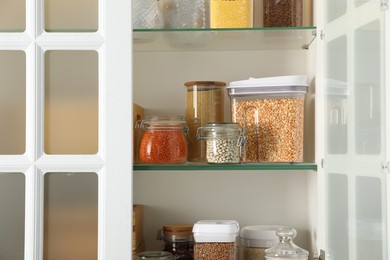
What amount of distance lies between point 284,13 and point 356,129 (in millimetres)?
505

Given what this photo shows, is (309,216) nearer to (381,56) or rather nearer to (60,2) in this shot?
(381,56)

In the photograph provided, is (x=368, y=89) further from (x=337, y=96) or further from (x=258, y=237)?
(x=258, y=237)

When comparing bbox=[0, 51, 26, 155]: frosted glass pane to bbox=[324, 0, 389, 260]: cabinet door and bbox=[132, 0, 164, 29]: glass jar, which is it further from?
bbox=[324, 0, 389, 260]: cabinet door

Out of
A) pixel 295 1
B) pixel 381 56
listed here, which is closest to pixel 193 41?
pixel 295 1

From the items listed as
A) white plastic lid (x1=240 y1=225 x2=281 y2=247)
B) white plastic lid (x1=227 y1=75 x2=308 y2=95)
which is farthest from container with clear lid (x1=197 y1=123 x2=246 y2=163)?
white plastic lid (x1=240 y1=225 x2=281 y2=247)

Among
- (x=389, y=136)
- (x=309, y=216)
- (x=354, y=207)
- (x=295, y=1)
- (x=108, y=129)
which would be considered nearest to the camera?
(x=389, y=136)

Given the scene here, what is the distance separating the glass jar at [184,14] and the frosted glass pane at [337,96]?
0.37m

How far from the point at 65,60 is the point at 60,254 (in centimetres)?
49

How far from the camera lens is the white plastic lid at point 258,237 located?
6.39ft

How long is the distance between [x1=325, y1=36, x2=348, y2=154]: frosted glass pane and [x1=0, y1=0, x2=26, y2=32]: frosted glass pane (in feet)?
2.57

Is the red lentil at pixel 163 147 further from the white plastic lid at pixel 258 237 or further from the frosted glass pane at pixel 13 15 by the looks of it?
the frosted glass pane at pixel 13 15

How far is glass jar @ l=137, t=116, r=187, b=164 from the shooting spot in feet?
6.16

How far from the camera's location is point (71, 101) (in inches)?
71.9

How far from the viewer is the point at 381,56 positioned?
1411mm
